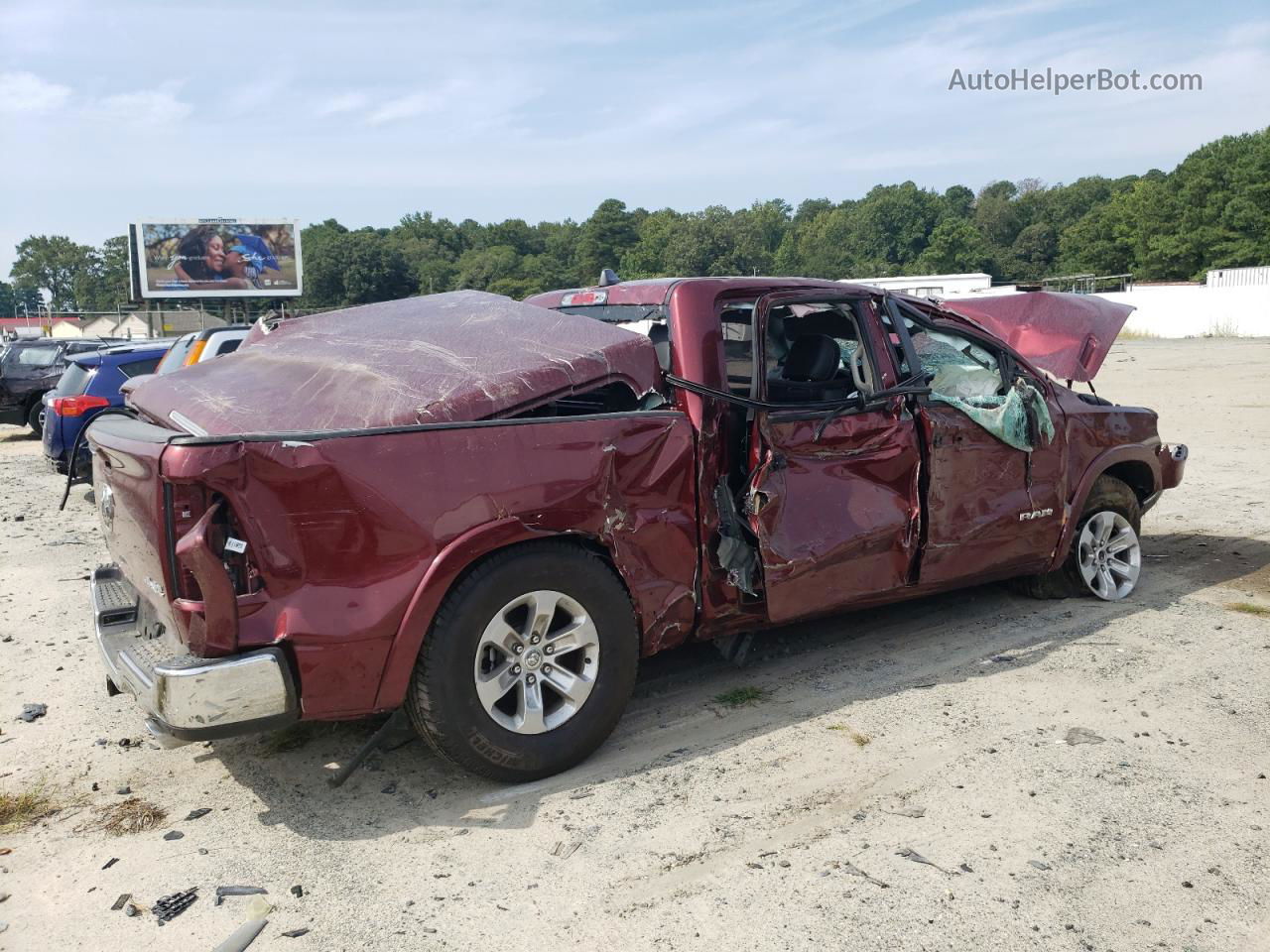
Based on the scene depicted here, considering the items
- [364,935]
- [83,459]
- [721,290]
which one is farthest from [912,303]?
[83,459]

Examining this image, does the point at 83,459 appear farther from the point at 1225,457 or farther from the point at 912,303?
the point at 1225,457

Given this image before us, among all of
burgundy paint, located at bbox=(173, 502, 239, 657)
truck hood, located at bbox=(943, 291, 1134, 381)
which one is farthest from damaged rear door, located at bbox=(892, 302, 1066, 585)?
burgundy paint, located at bbox=(173, 502, 239, 657)

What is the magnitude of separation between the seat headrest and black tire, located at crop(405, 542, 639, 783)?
167 cm

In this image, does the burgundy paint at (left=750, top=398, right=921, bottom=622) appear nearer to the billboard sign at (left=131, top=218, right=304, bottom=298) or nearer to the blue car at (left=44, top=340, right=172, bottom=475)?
the blue car at (left=44, top=340, right=172, bottom=475)

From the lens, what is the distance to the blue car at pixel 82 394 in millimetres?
10828

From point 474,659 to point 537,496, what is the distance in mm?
634

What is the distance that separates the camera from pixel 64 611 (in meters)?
6.41

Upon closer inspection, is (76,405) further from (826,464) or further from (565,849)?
(565,849)

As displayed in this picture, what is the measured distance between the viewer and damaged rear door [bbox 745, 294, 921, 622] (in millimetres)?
4426

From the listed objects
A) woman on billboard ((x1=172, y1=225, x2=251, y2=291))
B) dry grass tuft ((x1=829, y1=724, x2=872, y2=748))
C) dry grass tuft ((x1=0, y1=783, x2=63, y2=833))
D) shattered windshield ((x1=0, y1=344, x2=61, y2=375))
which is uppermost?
woman on billboard ((x1=172, y1=225, x2=251, y2=291))

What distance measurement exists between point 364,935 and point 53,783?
182 centimetres

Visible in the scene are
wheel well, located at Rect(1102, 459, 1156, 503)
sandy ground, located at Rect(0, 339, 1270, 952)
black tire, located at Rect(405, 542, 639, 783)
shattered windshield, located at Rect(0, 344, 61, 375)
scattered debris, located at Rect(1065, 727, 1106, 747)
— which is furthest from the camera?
shattered windshield, located at Rect(0, 344, 61, 375)

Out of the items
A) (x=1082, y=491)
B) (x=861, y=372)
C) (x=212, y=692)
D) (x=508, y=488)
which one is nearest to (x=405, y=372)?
(x=508, y=488)

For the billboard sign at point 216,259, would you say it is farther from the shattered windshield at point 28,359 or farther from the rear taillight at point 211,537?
the rear taillight at point 211,537
